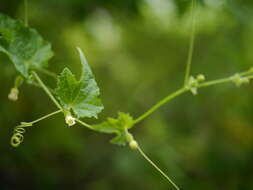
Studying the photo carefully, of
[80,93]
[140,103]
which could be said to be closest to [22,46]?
[80,93]

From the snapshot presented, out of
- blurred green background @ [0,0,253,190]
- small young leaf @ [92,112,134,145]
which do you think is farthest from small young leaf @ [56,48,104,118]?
blurred green background @ [0,0,253,190]

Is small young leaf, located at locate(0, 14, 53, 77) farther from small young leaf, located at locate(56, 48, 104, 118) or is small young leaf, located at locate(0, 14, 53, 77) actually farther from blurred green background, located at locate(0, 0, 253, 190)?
blurred green background, located at locate(0, 0, 253, 190)

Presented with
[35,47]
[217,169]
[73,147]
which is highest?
[73,147]

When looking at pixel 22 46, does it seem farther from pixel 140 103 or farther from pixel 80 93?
pixel 140 103

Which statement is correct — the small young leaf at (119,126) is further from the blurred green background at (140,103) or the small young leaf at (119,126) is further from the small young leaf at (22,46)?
the blurred green background at (140,103)

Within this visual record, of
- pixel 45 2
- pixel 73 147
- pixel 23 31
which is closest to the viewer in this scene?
pixel 23 31

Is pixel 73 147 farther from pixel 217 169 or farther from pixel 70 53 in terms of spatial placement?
pixel 217 169

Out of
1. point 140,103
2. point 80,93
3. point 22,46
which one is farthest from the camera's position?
point 140,103

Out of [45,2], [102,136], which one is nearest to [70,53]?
[45,2]
